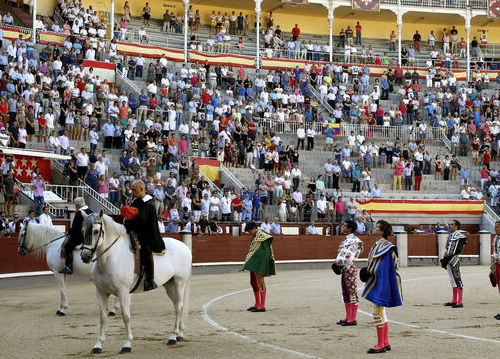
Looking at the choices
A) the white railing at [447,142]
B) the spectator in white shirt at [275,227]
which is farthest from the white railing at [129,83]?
the white railing at [447,142]

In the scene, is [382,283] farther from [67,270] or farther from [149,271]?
[67,270]

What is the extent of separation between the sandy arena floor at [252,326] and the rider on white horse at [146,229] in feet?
3.04

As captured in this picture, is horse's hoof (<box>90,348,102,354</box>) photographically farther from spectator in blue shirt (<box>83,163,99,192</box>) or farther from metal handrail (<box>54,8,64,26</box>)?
metal handrail (<box>54,8,64,26</box>)

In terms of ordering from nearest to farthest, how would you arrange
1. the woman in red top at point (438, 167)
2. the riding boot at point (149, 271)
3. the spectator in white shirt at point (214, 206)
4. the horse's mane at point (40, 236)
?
the riding boot at point (149, 271)
the horse's mane at point (40, 236)
the spectator in white shirt at point (214, 206)
the woman in red top at point (438, 167)

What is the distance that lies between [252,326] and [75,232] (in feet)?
11.2

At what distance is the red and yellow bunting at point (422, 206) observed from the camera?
3076 cm

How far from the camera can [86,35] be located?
112 ft

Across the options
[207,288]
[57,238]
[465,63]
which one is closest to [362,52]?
[465,63]

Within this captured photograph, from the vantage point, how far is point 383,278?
31.4ft

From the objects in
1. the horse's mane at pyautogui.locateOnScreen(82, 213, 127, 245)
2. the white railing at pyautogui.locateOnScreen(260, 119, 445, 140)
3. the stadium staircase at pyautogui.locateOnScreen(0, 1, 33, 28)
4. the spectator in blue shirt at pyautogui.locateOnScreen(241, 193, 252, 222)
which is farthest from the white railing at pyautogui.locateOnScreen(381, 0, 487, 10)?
the horse's mane at pyautogui.locateOnScreen(82, 213, 127, 245)

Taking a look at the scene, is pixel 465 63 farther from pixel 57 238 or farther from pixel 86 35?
pixel 57 238

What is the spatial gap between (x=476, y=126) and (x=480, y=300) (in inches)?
883

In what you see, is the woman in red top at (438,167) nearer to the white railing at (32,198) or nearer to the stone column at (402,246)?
the stone column at (402,246)

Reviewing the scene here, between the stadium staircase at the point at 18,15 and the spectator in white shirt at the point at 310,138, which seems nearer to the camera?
the spectator in white shirt at the point at 310,138
